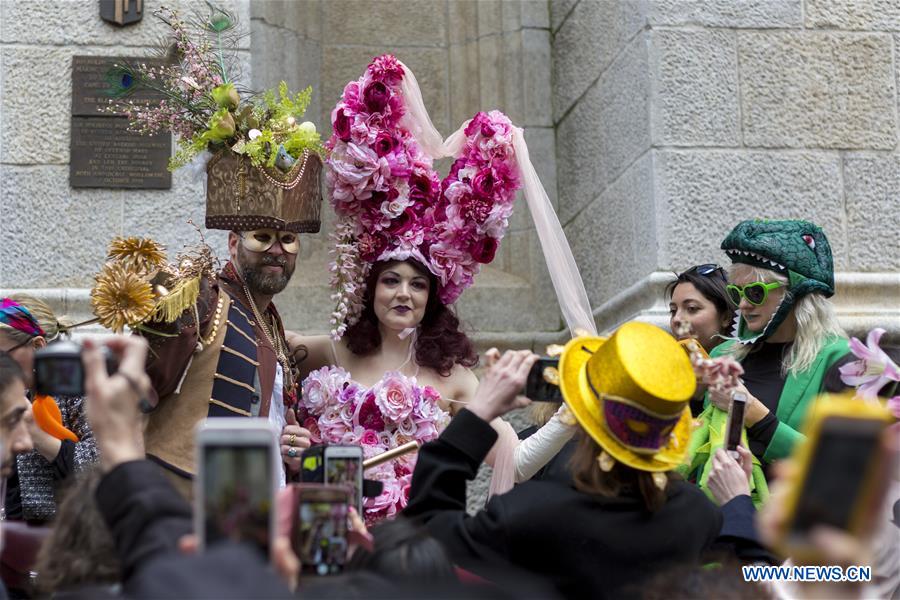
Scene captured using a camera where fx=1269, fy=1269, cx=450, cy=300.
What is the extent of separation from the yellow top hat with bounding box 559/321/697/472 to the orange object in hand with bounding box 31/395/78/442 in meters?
2.17

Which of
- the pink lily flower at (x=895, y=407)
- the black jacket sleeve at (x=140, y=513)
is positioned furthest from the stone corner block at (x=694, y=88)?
the black jacket sleeve at (x=140, y=513)

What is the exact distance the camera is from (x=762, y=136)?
21.0ft

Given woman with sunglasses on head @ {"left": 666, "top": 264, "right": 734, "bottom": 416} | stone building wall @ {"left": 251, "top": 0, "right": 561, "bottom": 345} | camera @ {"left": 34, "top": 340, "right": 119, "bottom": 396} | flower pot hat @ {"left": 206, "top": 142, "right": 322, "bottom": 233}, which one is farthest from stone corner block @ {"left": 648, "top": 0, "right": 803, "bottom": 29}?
camera @ {"left": 34, "top": 340, "right": 119, "bottom": 396}

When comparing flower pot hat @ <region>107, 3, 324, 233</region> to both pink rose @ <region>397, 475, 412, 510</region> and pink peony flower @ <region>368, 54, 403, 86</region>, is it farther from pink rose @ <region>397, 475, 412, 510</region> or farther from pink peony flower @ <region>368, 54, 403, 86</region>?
pink rose @ <region>397, 475, 412, 510</region>

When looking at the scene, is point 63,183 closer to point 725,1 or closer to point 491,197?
point 491,197

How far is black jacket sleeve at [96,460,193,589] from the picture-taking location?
249cm

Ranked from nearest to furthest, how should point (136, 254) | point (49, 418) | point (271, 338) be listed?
point (136, 254), point (49, 418), point (271, 338)

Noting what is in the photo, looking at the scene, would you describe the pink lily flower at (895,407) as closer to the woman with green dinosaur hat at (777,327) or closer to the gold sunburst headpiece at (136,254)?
the woman with green dinosaur hat at (777,327)

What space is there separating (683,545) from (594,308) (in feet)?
12.1

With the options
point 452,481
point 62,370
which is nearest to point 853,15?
point 452,481

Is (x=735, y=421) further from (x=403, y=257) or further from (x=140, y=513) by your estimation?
(x=140, y=513)

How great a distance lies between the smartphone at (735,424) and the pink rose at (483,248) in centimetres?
160

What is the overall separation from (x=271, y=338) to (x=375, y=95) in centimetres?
112

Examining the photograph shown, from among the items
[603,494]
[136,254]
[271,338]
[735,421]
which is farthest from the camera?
[271,338]
